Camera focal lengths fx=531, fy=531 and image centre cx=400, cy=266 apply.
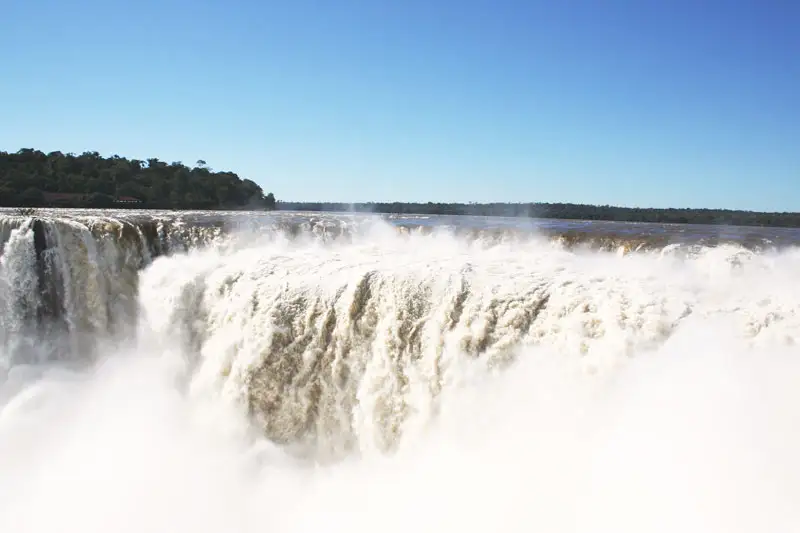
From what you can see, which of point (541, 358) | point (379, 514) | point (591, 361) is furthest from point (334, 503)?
point (591, 361)

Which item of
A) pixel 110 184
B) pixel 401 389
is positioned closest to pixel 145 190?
pixel 110 184

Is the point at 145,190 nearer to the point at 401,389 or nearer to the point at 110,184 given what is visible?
the point at 110,184

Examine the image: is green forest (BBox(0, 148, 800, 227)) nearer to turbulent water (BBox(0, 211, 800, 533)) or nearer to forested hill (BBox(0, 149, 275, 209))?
forested hill (BBox(0, 149, 275, 209))

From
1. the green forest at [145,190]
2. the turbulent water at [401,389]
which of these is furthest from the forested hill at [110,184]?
the turbulent water at [401,389]

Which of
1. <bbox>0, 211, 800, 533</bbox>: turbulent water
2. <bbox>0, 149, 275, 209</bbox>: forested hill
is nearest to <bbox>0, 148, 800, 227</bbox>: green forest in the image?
<bbox>0, 149, 275, 209</bbox>: forested hill

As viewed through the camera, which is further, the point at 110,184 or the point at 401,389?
the point at 110,184

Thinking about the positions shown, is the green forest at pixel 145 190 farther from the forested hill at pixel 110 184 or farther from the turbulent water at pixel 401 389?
the turbulent water at pixel 401 389
